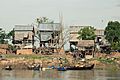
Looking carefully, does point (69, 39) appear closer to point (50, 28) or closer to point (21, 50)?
point (50, 28)

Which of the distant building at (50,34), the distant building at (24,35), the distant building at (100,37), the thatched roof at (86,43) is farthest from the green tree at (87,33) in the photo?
the distant building at (24,35)

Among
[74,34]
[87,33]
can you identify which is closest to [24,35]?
[74,34]

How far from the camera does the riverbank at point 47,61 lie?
7261 centimetres

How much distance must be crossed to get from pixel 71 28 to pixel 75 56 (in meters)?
17.7

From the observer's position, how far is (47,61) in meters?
73.6

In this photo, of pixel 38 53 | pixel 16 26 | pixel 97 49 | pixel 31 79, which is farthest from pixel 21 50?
pixel 31 79

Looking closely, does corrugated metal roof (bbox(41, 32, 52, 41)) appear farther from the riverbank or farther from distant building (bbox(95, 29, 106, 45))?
distant building (bbox(95, 29, 106, 45))

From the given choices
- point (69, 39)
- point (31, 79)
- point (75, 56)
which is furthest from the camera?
point (69, 39)

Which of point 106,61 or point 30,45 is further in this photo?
point 30,45

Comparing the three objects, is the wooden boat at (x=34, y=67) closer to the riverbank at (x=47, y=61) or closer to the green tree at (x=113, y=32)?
the riverbank at (x=47, y=61)

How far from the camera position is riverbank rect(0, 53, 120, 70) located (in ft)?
238

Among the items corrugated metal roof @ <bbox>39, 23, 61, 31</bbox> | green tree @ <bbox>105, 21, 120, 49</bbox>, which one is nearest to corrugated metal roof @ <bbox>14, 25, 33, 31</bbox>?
corrugated metal roof @ <bbox>39, 23, 61, 31</bbox>

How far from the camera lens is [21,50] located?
80500mm

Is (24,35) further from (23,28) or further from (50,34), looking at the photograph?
(50,34)
